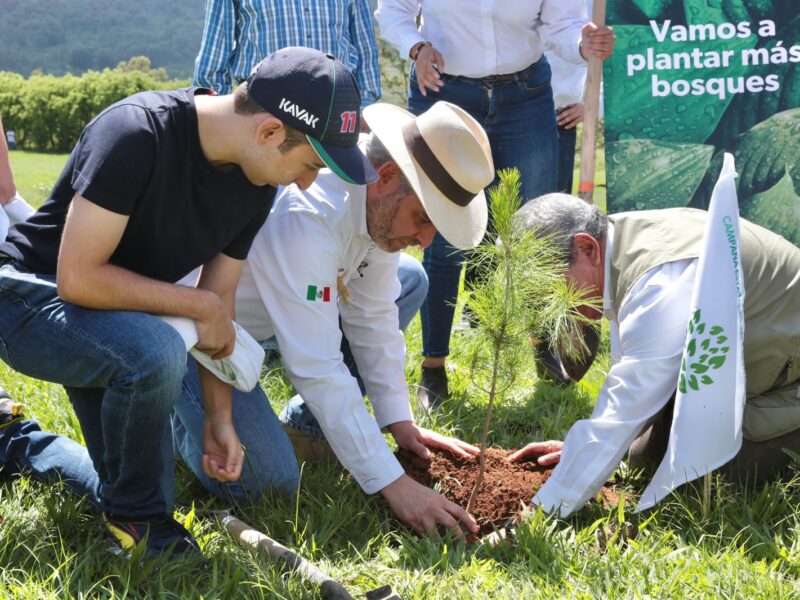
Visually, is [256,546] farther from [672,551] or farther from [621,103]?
[621,103]

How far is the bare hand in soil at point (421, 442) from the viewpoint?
3.35m

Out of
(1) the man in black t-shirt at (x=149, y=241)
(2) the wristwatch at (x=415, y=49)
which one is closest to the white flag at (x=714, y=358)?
(1) the man in black t-shirt at (x=149, y=241)

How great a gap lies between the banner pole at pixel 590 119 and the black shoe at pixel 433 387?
1.33 metres

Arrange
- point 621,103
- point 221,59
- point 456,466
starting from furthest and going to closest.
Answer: point 621,103, point 221,59, point 456,466

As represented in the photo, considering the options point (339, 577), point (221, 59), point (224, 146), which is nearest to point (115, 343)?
point (224, 146)

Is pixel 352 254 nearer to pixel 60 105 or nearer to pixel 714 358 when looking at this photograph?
pixel 714 358

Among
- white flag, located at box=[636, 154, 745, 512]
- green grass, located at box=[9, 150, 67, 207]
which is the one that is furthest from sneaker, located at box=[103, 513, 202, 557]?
green grass, located at box=[9, 150, 67, 207]

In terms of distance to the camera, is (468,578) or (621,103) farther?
(621,103)

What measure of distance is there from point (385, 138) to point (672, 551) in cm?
153

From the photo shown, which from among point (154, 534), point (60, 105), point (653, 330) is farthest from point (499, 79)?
point (60, 105)

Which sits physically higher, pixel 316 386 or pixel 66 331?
pixel 66 331

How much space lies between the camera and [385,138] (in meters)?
2.88

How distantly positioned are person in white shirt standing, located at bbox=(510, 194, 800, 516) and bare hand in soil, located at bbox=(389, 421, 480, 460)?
296mm

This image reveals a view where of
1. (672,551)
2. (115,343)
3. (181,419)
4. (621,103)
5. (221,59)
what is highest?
(221,59)
